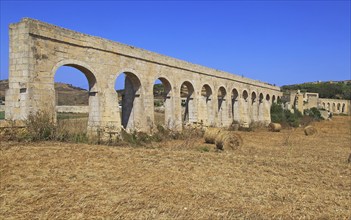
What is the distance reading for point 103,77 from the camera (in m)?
13.6

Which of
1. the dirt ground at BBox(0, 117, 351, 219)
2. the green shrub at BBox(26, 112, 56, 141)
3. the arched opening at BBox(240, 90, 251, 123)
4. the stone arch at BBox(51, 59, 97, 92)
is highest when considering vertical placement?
the stone arch at BBox(51, 59, 97, 92)

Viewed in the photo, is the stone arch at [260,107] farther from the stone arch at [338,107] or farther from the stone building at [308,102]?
the stone arch at [338,107]

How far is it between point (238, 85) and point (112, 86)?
16.0m

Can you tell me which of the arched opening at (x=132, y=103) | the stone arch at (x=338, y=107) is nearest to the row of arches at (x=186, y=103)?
the arched opening at (x=132, y=103)

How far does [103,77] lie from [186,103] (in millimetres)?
9021

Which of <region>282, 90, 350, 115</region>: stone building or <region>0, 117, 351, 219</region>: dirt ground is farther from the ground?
<region>282, 90, 350, 115</region>: stone building

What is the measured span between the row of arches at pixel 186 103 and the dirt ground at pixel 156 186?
20.3 ft

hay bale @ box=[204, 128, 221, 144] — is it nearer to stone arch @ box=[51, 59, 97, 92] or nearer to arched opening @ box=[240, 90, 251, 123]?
stone arch @ box=[51, 59, 97, 92]

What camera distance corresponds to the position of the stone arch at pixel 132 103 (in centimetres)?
1603

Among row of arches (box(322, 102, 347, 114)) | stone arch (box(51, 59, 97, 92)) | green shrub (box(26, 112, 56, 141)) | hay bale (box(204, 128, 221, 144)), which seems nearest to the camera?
green shrub (box(26, 112, 56, 141))

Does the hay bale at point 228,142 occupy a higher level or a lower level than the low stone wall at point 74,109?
lower

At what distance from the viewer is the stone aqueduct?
10.8 metres

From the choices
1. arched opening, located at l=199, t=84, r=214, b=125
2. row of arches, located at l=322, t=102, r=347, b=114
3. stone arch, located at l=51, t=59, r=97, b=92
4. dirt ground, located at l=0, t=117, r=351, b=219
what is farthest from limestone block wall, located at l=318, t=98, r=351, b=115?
dirt ground, located at l=0, t=117, r=351, b=219

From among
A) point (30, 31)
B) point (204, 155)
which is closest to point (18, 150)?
point (204, 155)
